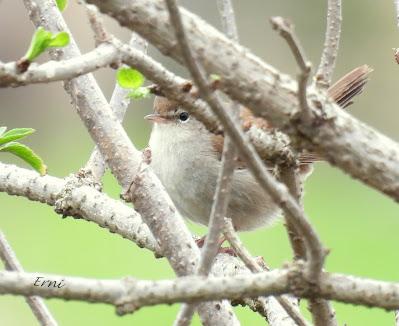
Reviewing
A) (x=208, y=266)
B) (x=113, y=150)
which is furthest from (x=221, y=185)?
(x=113, y=150)

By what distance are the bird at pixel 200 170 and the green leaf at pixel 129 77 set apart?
2812 mm

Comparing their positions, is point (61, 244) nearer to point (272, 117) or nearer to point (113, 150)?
point (113, 150)

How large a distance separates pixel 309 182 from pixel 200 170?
9845 mm

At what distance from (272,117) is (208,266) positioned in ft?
1.00

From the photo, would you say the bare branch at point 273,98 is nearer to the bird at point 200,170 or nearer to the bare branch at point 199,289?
the bare branch at point 199,289

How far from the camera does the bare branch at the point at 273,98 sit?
1863 mm

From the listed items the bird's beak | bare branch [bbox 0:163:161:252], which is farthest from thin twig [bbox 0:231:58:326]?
the bird's beak

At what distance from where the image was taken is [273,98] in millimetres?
1896

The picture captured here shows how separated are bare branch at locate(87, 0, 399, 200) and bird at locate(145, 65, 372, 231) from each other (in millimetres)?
3118

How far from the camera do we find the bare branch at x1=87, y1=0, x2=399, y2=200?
1.86 meters

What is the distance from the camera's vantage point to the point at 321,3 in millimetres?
13469

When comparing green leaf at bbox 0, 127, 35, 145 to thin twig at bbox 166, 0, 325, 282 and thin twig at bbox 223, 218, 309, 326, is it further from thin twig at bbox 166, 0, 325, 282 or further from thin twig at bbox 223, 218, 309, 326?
thin twig at bbox 166, 0, 325, 282

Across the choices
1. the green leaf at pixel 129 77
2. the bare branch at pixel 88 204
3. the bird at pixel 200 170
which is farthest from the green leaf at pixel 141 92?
the bird at pixel 200 170

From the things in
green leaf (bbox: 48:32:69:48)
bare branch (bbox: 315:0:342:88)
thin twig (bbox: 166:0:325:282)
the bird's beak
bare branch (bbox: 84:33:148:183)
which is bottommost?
thin twig (bbox: 166:0:325:282)
